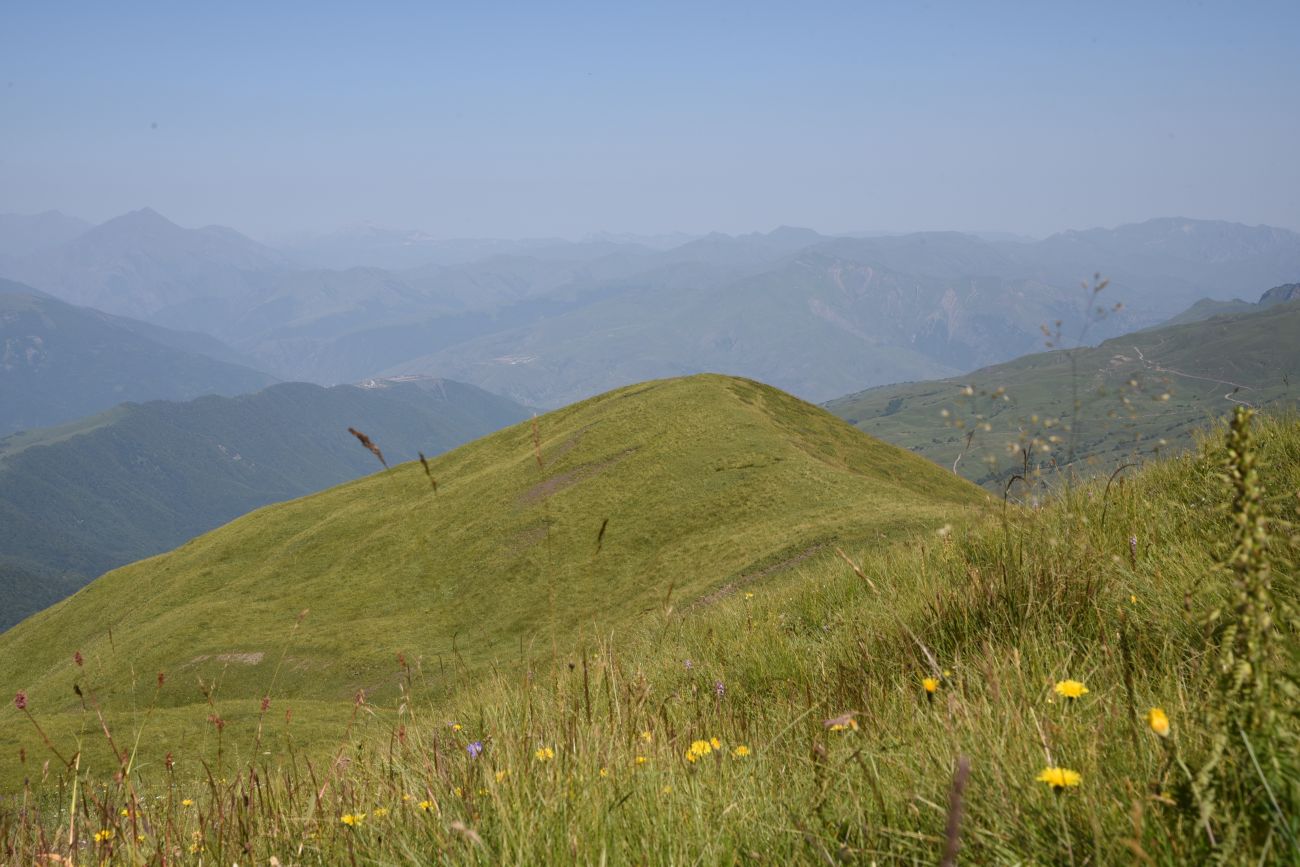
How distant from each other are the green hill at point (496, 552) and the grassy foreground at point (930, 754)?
955 inches

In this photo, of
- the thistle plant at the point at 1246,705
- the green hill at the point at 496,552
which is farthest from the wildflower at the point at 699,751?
the green hill at the point at 496,552

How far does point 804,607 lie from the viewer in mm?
10547

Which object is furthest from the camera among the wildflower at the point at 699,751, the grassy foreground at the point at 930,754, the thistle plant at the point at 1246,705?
the wildflower at the point at 699,751

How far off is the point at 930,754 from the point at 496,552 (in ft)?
160

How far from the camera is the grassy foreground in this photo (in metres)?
2.25

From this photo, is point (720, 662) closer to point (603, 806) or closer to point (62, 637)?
point (603, 806)

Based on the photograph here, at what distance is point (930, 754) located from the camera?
339 centimetres

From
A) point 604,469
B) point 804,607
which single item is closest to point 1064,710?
point 804,607

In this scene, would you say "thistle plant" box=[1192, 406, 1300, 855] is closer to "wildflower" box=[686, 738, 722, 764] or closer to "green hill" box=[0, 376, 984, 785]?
"wildflower" box=[686, 738, 722, 764]

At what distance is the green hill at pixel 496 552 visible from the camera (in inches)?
1517

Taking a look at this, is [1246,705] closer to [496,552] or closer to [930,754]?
[930,754]

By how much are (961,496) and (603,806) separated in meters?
56.7

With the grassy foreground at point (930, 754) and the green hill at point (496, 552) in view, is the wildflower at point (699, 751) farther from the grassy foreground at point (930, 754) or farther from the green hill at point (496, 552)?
the green hill at point (496, 552)

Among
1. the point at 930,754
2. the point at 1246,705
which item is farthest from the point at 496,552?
the point at 1246,705
